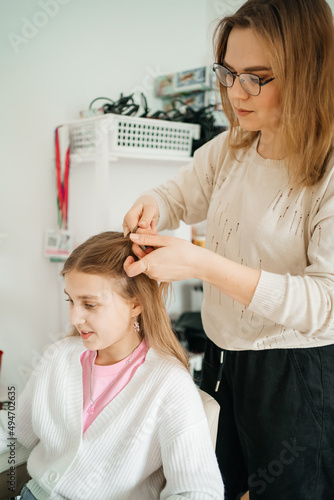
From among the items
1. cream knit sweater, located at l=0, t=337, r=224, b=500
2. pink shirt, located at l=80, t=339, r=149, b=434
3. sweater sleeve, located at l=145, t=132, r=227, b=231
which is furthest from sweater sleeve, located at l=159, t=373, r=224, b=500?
sweater sleeve, located at l=145, t=132, r=227, b=231

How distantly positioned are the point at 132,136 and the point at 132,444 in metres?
1.23

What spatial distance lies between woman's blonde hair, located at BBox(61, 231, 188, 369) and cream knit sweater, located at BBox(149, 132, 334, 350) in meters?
0.12

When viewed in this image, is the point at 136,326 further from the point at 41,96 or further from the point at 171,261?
the point at 41,96

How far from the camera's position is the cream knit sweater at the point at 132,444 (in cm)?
98

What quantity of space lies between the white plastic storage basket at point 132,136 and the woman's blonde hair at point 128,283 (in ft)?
2.42

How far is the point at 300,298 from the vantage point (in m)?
0.90

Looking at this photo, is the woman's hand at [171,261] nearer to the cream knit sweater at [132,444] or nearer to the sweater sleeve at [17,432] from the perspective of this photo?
the cream knit sweater at [132,444]

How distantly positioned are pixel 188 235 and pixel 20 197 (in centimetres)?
80

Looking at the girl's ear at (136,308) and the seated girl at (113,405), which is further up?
the girl's ear at (136,308)

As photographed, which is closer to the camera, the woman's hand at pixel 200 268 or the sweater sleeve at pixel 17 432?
the woman's hand at pixel 200 268

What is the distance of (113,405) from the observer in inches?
42.4

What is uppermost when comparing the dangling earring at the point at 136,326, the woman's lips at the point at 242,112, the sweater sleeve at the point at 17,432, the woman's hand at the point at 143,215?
the woman's lips at the point at 242,112

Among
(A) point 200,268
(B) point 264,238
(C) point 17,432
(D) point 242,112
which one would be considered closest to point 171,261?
(A) point 200,268

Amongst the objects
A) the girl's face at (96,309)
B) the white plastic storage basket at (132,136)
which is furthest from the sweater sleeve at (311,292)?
the white plastic storage basket at (132,136)
